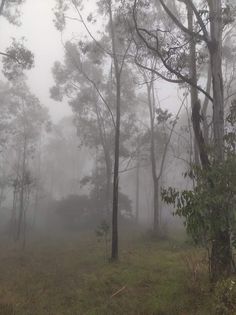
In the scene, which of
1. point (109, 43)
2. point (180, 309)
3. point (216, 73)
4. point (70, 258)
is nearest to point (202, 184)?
point (180, 309)

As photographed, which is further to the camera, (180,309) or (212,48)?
(212,48)

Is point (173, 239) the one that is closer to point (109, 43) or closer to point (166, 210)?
point (109, 43)

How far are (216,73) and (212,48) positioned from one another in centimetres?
68

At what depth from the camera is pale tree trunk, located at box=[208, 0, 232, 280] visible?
8.75 metres

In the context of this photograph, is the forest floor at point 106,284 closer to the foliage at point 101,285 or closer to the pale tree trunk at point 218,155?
the foliage at point 101,285

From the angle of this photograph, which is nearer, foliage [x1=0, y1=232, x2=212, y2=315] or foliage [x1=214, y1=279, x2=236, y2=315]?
foliage [x1=214, y1=279, x2=236, y2=315]

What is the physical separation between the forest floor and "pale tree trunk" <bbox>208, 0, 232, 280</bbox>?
2.05 feet

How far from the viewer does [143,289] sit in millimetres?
11172

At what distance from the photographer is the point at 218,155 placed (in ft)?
34.2

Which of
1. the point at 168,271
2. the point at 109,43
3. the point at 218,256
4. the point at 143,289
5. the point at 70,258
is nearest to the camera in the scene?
the point at 218,256

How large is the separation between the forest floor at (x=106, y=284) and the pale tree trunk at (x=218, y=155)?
63 cm

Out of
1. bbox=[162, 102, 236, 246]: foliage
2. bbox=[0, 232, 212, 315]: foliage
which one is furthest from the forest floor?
bbox=[162, 102, 236, 246]: foliage

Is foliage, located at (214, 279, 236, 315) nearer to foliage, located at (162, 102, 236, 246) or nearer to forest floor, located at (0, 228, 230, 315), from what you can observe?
forest floor, located at (0, 228, 230, 315)

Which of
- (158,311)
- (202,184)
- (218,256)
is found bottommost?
(158,311)
